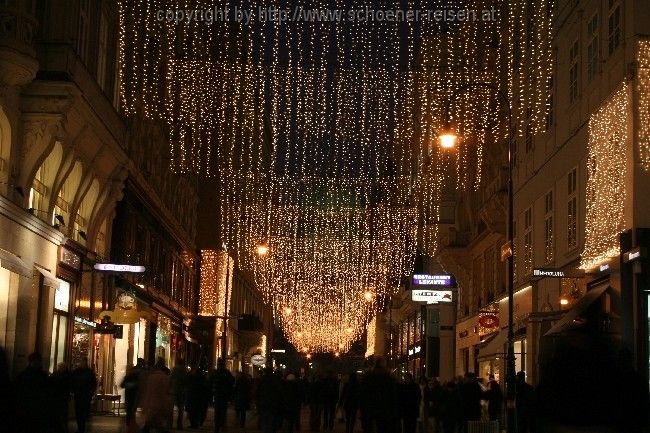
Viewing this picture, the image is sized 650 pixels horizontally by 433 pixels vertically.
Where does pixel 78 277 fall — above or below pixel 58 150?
below

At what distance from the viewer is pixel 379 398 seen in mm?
19984

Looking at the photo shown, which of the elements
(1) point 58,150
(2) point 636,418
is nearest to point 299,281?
(1) point 58,150

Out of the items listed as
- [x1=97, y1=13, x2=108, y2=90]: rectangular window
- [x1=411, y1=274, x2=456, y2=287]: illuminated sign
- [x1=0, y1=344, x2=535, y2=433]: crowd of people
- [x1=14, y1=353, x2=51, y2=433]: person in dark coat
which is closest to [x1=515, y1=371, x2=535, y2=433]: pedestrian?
[x1=0, y1=344, x2=535, y2=433]: crowd of people

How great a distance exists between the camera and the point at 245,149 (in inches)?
3066

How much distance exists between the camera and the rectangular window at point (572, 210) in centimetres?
3238

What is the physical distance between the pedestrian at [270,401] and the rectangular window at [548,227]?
532 inches

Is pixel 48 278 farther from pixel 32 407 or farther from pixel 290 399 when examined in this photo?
pixel 32 407

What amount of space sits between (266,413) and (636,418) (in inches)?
665

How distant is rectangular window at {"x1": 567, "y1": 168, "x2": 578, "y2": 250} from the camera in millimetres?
32375

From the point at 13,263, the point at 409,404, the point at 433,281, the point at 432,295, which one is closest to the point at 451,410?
the point at 409,404

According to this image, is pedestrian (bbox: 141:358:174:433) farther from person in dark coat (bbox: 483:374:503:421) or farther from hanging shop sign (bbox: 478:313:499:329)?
hanging shop sign (bbox: 478:313:499:329)

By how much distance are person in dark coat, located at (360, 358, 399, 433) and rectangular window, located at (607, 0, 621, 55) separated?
39.3 ft

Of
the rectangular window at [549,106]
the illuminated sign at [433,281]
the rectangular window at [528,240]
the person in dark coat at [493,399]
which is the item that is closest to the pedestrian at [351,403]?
the person in dark coat at [493,399]

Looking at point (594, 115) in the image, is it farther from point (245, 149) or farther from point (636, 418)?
point (245, 149)
